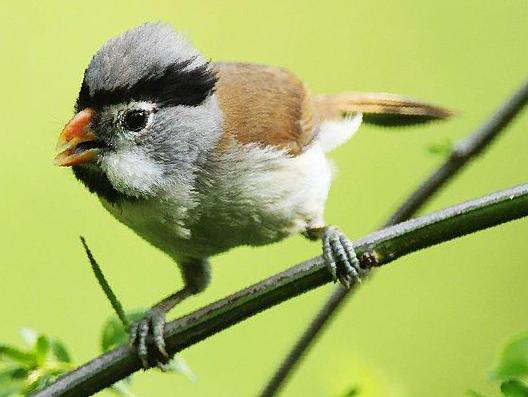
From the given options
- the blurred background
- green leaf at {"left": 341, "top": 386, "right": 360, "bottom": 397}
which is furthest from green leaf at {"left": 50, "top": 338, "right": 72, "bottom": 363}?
the blurred background

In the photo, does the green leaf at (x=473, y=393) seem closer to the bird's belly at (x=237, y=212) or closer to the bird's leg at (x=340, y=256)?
the bird's leg at (x=340, y=256)

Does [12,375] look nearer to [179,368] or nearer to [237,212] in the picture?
[179,368]

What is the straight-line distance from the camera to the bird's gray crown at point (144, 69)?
86.0 inches

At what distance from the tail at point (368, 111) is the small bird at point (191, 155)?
192 millimetres

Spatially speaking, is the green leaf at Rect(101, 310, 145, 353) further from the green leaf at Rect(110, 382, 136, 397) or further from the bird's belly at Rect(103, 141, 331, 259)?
the bird's belly at Rect(103, 141, 331, 259)

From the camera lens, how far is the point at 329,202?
465 centimetres

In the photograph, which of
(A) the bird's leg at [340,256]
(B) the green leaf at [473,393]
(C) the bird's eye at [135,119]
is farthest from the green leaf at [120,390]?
(C) the bird's eye at [135,119]

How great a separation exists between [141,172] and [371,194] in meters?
2.62

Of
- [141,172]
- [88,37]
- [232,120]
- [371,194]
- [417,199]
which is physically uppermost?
[88,37]

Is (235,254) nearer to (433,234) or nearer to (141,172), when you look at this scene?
(141,172)

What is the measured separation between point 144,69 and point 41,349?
76cm

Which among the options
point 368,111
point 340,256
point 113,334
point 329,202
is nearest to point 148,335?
point 113,334

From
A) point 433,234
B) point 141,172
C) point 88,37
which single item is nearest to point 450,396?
point 88,37

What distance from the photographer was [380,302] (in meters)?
4.88
